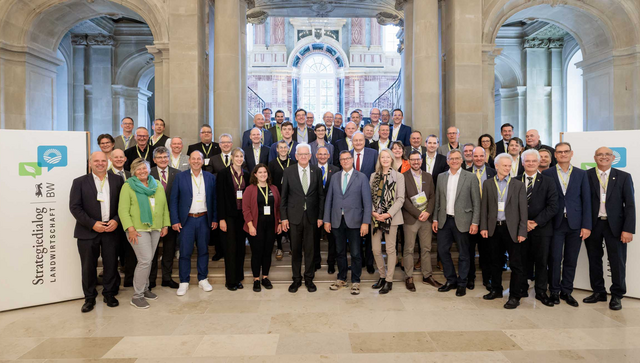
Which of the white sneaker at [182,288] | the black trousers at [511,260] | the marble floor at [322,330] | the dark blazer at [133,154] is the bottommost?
the marble floor at [322,330]

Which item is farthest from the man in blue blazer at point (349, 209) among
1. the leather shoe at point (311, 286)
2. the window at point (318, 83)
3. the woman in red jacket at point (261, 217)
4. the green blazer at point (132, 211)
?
the window at point (318, 83)

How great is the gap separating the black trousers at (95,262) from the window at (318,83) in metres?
20.9

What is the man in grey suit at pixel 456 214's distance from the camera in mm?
4984

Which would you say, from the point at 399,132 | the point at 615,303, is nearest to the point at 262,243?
the point at 399,132

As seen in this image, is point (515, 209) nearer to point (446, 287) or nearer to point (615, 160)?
point (446, 287)

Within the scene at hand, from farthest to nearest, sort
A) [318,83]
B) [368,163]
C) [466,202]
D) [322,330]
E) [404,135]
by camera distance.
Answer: [318,83]
[404,135]
[368,163]
[466,202]
[322,330]

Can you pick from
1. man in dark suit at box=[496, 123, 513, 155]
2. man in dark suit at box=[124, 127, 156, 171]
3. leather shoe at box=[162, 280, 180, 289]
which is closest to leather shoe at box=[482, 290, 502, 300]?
man in dark suit at box=[496, 123, 513, 155]

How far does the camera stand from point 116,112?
13.4 m

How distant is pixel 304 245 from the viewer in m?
5.29

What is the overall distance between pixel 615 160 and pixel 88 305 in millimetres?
6650

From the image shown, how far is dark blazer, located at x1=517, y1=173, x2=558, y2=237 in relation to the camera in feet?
14.9

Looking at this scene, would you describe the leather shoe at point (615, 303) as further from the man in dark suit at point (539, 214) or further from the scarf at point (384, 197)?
the scarf at point (384, 197)

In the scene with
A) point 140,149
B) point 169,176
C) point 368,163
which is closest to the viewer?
point 169,176

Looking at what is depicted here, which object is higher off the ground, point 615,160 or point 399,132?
point 399,132
